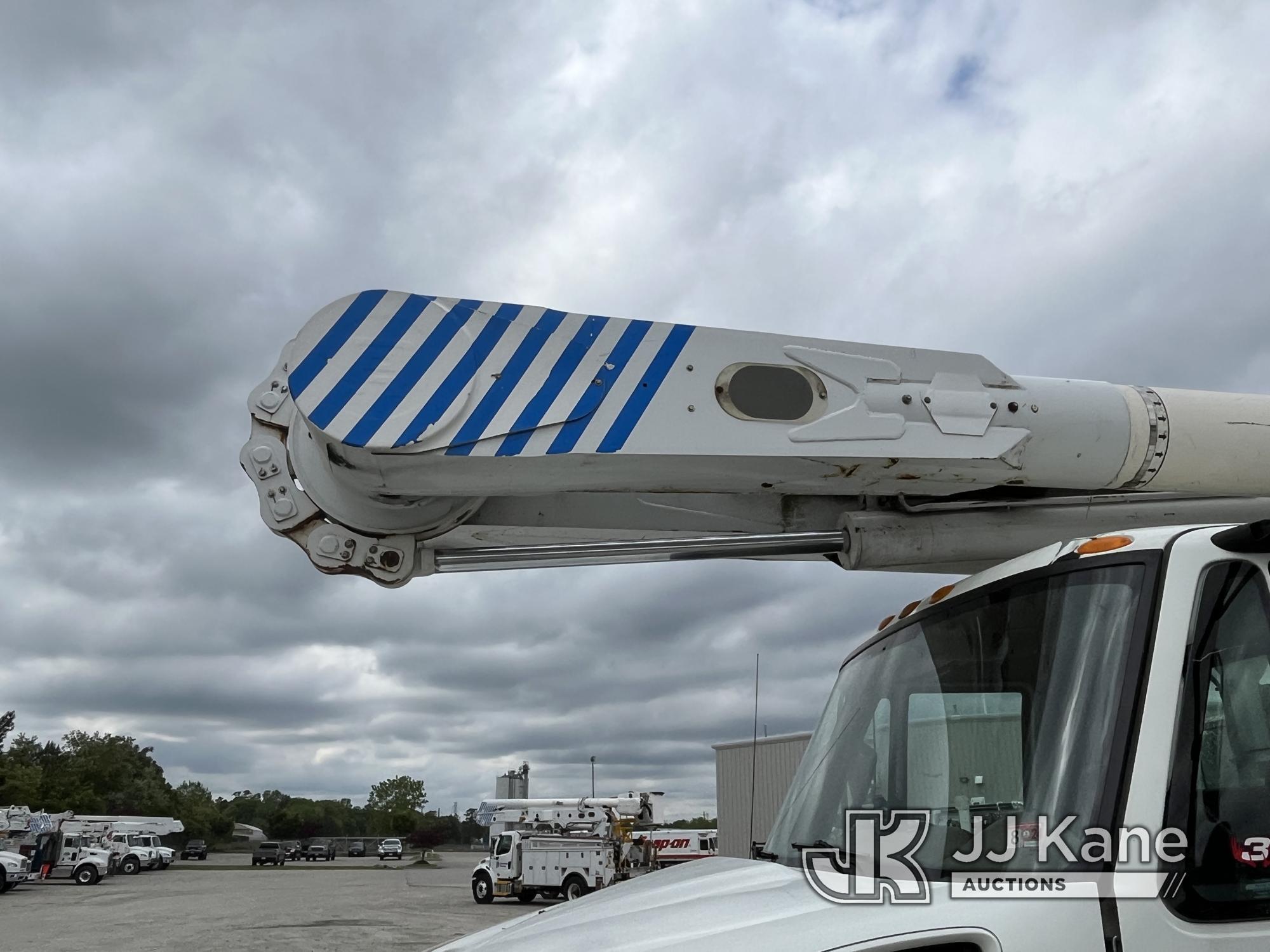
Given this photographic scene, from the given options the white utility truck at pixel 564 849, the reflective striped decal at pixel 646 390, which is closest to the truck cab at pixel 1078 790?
the reflective striped decal at pixel 646 390

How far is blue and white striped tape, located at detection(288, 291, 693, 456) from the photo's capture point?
11.9ft

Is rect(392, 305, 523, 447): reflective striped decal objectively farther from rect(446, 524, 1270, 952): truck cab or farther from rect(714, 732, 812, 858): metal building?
rect(714, 732, 812, 858): metal building

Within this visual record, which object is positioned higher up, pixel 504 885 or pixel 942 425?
pixel 942 425

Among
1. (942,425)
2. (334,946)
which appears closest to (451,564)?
(942,425)

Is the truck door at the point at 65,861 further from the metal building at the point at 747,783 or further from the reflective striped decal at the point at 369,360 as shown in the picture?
the reflective striped decal at the point at 369,360

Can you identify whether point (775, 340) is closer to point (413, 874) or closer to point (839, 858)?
point (839, 858)

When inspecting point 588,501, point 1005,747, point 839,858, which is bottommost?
point 839,858

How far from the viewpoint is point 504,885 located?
85.9 feet

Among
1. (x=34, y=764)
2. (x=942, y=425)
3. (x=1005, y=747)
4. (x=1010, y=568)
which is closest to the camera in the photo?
(x=1005, y=747)

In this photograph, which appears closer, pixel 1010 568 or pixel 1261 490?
pixel 1010 568

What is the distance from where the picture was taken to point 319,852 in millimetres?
61812

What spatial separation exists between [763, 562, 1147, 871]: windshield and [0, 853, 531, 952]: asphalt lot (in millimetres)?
11364

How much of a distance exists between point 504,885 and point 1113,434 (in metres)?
24.8

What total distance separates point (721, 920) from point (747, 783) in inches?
852
